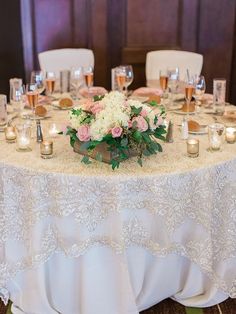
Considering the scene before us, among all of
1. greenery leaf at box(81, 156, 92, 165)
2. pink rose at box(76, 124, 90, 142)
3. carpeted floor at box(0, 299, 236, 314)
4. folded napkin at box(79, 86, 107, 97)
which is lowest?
carpeted floor at box(0, 299, 236, 314)

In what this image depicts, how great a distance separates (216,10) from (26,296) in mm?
3249

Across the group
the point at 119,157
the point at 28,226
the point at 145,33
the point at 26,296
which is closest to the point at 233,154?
the point at 119,157

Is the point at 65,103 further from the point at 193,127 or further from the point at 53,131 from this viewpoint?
the point at 193,127

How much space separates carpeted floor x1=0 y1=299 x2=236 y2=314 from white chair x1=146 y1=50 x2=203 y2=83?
191cm

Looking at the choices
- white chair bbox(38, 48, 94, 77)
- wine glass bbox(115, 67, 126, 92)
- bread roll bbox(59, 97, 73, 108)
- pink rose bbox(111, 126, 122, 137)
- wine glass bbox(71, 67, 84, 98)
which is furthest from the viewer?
white chair bbox(38, 48, 94, 77)

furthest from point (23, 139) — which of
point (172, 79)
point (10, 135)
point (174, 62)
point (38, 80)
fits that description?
point (174, 62)

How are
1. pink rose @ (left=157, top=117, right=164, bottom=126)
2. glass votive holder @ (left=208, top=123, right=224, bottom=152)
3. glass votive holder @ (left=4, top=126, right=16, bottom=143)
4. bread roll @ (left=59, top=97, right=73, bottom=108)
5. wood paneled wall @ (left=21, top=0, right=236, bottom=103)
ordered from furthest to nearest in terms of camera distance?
wood paneled wall @ (left=21, top=0, right=236, bottom=103), bread roll @ (left=59, top=97, right=73, bottom=108), glass votive holder @ (left=4, top=126, right=16, bottom=143), glass votive holder @ (left=208, top=123, right=224, bottom=152), pink rose @ (left=157, top=117, right=164, bottom=126)

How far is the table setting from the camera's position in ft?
6.03

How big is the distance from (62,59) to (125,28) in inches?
34.0

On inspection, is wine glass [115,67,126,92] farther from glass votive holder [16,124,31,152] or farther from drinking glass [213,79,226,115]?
glass votive holder [16,124,31,152]

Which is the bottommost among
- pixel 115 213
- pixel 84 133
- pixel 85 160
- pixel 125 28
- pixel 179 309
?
pixel 179 309

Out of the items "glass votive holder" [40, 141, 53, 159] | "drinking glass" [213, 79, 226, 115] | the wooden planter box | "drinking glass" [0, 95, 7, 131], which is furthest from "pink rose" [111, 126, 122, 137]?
"drinking glass" [213, 79, 226, 115]
